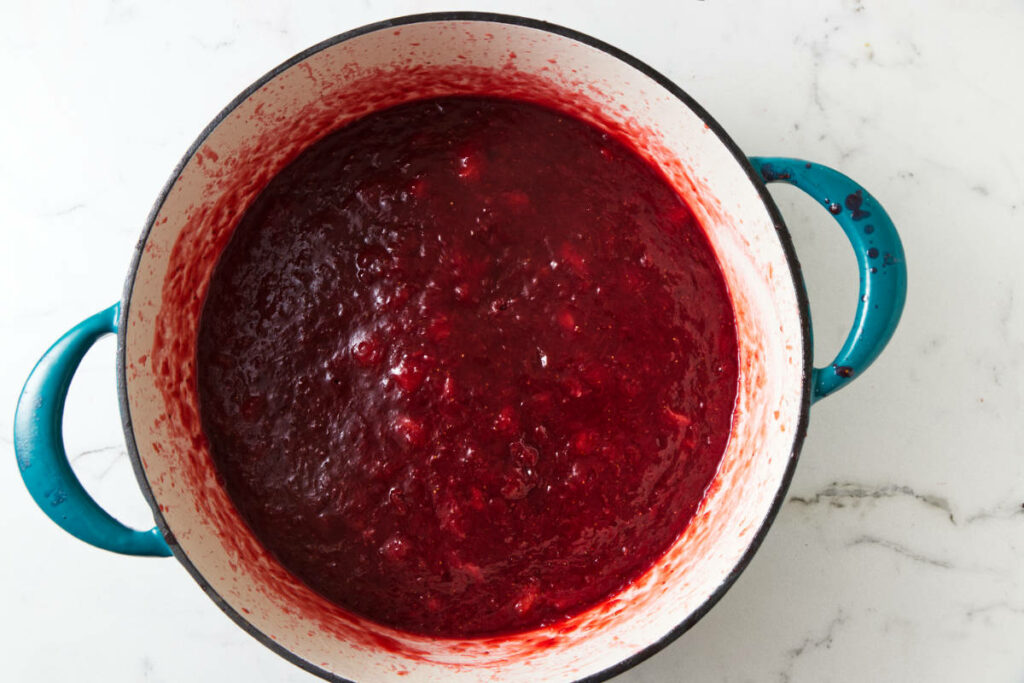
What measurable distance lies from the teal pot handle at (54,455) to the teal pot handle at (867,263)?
50.3 inches

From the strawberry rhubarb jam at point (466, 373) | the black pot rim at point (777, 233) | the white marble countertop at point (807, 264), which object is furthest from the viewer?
the white marble countertop at point (807, 264)

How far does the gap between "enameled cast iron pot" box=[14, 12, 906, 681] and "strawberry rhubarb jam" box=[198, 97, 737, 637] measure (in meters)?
0.05

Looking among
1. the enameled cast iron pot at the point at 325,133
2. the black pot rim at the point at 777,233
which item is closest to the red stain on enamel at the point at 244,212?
the enameled cast iron pot at the point at 325,133

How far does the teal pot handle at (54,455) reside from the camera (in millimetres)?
1402

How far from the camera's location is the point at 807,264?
→ 1.79 meters

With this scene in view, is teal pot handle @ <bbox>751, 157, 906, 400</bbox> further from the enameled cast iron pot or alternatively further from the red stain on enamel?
the red stain on enamel

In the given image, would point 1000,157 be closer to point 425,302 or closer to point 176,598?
point 425,302

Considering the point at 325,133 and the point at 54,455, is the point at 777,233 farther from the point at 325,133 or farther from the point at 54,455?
the point at 54,455

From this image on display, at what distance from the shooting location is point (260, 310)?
5.32ft

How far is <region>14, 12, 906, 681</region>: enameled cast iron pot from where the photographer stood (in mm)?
1418

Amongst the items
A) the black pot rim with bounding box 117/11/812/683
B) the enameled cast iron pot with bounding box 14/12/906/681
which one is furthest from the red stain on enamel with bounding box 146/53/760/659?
the black pot rim with bounding box 117/11/812/683

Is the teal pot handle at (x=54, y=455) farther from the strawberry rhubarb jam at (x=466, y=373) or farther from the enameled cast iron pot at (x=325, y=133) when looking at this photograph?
the strawberry rhubarb jam at (x=466, y=373)

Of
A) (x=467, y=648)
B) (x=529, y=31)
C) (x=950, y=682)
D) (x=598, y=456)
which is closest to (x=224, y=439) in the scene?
(x=467, y=648)

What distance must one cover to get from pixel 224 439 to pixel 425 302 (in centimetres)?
49
